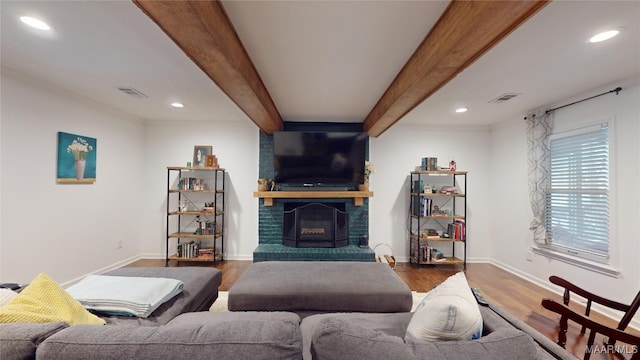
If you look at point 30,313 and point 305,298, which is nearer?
point 30,313

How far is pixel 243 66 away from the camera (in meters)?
1.92

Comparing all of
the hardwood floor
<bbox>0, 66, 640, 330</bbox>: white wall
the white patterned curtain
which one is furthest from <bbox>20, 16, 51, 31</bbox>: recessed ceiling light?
the white patterned curtain

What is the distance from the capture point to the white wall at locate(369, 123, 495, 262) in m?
4.18

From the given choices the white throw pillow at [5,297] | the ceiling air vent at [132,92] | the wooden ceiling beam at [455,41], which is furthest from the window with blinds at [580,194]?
the ceiling air vent at [132,92]

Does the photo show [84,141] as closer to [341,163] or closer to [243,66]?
[243,66]

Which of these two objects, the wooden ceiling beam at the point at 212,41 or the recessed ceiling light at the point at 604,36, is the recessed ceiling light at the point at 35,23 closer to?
the wooden ceiling beam at the point at 212,41

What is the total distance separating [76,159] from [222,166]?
1.75 meters

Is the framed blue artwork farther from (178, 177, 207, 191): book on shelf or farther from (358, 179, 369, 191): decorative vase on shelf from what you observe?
(358, 179, 369, 191): decorative vase on shelf

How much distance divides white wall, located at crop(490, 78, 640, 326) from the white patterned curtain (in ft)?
0.37

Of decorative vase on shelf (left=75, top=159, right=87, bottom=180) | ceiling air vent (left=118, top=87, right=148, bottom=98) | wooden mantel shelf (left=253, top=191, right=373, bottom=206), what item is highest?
ceiling air vent (left=118, top=87, right=148, bottom=98)

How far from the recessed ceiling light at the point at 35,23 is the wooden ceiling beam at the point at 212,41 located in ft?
3.17

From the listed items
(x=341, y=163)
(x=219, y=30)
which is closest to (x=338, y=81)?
(x=219, y=30)

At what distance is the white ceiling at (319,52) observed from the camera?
1.49 metres

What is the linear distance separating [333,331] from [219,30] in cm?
167
